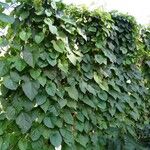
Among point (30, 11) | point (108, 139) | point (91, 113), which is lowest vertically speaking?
point (108, 139)

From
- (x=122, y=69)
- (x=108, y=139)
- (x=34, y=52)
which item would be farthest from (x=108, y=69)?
(x=34, y=52)

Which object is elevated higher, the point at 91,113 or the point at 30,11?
the point at 30,11

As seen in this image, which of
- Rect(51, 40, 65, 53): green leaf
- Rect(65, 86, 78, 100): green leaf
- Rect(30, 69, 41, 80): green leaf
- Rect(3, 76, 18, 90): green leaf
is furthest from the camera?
Rect(65, 86, 78, 100): green leaf

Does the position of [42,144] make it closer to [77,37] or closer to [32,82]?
[32,82]

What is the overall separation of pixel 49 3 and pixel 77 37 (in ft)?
1.75

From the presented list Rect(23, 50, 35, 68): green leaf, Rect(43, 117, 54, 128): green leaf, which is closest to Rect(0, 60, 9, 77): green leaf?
Rect(23, 50, 35, 68): green leaf

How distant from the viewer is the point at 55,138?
284 cm

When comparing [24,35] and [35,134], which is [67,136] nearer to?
[35,134]

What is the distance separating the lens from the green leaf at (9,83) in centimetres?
264

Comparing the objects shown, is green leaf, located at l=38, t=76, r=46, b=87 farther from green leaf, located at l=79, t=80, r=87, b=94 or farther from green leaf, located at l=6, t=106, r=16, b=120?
green leaf, located at l=79, t=80, r=87, b=94

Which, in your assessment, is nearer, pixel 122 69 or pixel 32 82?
pixel 32 82

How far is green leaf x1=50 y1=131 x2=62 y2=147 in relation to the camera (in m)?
2.81

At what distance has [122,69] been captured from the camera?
3840 millimetres

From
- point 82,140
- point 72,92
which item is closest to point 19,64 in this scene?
point 72,92
